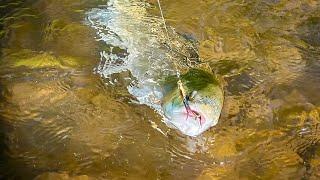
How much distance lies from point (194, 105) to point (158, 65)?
1.15 metres

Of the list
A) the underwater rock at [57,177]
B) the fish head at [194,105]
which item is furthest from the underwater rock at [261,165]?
the underwater rock at [57,177]

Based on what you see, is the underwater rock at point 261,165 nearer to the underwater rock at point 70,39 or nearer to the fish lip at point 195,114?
the fish lip at point 195,114

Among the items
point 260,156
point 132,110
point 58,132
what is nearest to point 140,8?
point 132,110

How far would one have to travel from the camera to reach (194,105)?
3.40 m

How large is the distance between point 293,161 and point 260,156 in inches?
→ 10.6

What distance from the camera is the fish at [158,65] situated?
11.5ft

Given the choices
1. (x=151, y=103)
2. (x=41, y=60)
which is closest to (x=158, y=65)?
(x=151, y=103)

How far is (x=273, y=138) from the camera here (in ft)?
12.3

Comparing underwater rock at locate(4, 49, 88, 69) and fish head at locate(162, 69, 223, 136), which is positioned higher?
fish head at locate(162, 69, 223, 136)

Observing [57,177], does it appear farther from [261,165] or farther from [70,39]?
[70,39]

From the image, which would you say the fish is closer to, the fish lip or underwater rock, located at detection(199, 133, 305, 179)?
the fish lip

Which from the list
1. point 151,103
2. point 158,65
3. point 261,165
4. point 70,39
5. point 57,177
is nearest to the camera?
point 57,177

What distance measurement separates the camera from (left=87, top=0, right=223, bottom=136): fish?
11.5 ft

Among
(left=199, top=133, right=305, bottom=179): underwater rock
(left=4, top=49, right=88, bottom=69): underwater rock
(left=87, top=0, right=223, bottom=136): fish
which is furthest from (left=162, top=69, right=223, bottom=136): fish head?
(left=4, top=49, right=88, bottom=69): underwater rock
